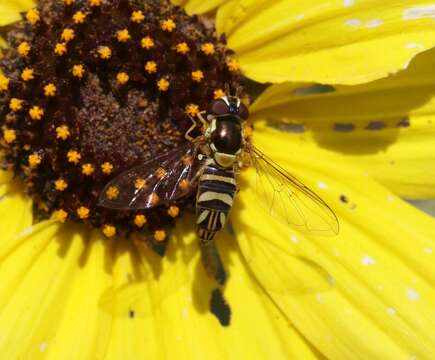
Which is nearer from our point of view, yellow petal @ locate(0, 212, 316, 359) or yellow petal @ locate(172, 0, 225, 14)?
yellow petal @ locate(0, 212, 316, 359)

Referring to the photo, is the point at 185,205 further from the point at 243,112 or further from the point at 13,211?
the point at 13,211

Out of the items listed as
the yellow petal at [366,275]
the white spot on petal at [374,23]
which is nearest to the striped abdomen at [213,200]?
the yellow petal at [366,275]

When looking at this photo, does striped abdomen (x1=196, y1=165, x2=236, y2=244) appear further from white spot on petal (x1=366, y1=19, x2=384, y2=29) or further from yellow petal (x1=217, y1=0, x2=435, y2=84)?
white spot on petal (x1=366, y1=19, x2=384, y2=29)

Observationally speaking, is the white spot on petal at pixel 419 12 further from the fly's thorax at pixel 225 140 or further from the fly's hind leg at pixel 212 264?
the fly's hind leg at pixel 212 264

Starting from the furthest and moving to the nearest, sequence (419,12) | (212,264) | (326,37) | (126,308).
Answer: (212,264)
(126,308)
(326,37)
(419,12)

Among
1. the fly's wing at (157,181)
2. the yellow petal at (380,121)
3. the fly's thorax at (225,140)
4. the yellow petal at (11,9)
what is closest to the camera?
the fly's wing at (157,181)

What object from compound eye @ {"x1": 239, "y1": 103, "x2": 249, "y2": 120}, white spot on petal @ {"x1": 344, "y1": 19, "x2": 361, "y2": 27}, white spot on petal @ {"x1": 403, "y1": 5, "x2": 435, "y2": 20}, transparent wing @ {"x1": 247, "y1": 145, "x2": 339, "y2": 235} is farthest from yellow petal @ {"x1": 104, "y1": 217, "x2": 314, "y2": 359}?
white spot on petal @ {"x1": 403, "y1": 5, "x2": 435, "y2": 20}

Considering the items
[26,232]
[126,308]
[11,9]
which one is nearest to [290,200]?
[126,308]
